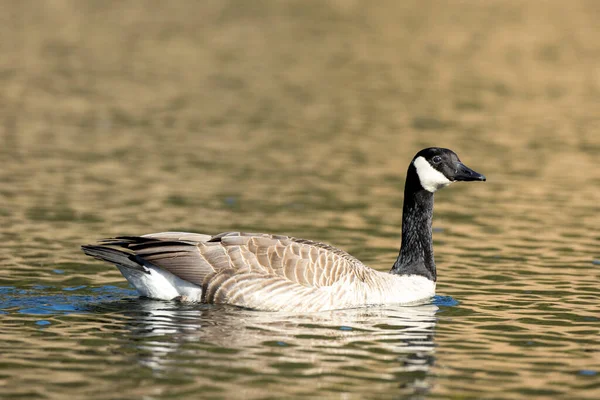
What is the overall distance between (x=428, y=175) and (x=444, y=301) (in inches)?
69.6

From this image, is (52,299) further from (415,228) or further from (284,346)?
(415,228)

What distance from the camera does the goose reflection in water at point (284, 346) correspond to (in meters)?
10.7

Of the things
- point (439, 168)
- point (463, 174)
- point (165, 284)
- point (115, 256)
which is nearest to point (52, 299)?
point (115, 256)

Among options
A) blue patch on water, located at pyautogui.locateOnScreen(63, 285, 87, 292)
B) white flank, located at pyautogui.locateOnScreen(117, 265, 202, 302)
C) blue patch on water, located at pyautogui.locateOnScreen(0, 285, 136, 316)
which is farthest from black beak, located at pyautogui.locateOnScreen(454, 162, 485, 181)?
blue patch on water, located at pyautogui.locateOnScreen(63, 285, 87, 292)

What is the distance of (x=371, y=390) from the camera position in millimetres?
10477

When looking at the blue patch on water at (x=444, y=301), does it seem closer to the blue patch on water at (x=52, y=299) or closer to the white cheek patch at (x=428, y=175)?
the white cheek patch at (x=428, y=175)

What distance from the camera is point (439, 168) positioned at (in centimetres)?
1513

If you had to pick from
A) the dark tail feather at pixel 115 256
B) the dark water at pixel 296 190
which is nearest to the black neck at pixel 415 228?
the dark water at pixel 296 190

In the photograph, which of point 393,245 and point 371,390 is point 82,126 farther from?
point 371,390

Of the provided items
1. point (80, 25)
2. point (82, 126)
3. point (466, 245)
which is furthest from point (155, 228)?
point (80, 25)

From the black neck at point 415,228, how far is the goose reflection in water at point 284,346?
0.98 metres

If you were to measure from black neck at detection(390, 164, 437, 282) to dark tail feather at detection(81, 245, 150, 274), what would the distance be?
369cm

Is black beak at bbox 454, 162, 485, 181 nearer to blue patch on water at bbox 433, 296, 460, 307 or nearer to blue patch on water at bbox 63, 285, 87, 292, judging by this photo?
blue patch on water at bbox 433, 296, 460, 307

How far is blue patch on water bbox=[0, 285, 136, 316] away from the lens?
1343 cm
